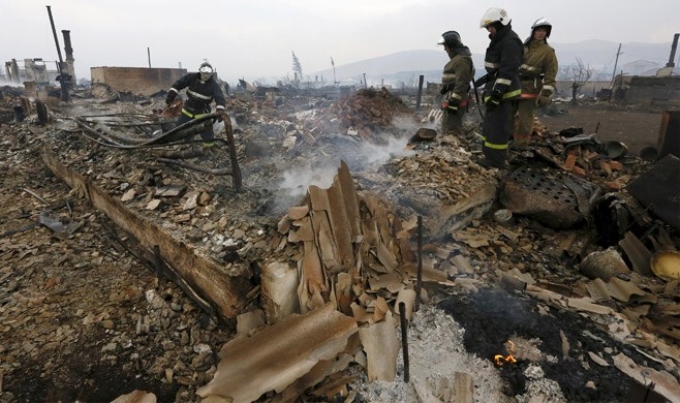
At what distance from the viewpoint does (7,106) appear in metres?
11.8

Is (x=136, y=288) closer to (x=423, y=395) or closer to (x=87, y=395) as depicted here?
(x=87, y=395)

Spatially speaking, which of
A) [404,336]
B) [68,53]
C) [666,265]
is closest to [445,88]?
[666,265]

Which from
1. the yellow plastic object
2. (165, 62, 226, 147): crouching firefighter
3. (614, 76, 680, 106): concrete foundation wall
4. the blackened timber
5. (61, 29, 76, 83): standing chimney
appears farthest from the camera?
(61, 29, 76, 83): standing chimney

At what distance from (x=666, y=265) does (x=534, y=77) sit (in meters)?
3.26

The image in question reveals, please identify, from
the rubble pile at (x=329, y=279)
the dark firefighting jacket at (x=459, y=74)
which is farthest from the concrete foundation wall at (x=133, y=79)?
the dark firefighting jacket at (x=459, y=74)

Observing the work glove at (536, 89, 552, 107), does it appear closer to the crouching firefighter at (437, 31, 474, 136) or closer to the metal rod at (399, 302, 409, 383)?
the crouching firefighter at (437, 31, 474, 136)

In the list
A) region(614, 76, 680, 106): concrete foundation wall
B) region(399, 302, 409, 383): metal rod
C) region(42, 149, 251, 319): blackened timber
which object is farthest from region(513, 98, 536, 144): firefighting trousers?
region(614, 76, 680, 106): concrete foundation wall

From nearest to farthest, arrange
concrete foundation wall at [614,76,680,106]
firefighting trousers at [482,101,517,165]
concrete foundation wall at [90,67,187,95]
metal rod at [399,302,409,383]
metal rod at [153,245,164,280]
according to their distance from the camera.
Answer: metal rod at [399,302,409,383]
metal rod at [153,245,164,280]
firefighting trousers at [482,101,517,165]
concrete foundation wall at [614,76,680,106]
concrete foundation wall at [90,67,187,95]

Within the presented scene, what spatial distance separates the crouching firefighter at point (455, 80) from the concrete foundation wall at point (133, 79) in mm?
17521

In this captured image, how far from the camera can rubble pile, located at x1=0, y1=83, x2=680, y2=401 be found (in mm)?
2268

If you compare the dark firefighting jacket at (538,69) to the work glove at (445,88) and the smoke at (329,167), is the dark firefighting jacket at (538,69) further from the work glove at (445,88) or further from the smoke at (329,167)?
the smoke at (329,167)

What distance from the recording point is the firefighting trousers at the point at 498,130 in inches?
175

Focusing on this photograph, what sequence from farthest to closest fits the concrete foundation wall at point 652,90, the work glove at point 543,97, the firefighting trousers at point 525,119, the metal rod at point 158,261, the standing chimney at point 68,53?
1. the standing chimney at point 68,53
2. the concrete foundation wall at point 652,90
3. the work glove at point 543,97
4. the firefighting trousers at point 525,119
5. the metal rod at point 158,261

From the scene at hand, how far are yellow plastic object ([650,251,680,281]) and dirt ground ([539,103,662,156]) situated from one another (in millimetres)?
4448
